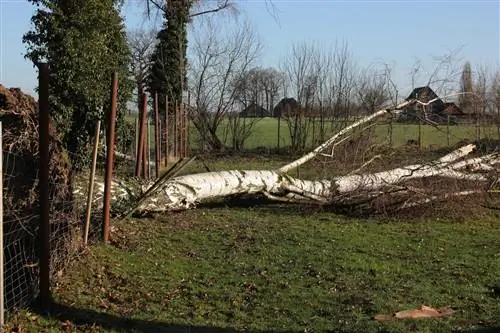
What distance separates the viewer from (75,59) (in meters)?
16.4

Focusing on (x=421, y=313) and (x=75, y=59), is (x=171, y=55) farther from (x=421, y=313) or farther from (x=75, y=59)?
(x=421, y=313)

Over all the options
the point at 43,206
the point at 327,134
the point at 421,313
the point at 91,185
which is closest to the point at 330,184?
the point at 91,185

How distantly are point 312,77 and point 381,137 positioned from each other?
12.0 m

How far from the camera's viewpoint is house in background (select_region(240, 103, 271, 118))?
28969 millimetres

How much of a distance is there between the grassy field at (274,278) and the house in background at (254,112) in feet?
59.8

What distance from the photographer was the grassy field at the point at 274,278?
560cm

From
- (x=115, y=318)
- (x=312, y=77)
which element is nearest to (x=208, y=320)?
(x=115, y=318)

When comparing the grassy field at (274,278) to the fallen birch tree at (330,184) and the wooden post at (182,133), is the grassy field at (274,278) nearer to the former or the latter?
the fallen birch tree at (330,184)

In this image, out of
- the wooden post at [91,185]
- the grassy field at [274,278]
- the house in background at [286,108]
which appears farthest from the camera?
the house in background at [286,108]

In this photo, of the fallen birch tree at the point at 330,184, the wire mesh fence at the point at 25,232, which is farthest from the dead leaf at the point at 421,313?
the fallen birch tree at the point at 330,184

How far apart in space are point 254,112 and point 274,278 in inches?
888

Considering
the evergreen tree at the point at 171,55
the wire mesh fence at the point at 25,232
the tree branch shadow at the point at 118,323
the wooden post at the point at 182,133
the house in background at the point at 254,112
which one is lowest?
the tree branch shadow at the point at 118,323

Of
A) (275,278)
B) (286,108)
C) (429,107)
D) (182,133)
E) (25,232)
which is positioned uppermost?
(286,108)

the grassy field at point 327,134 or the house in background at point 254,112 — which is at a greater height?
the house in background at point 254,112
